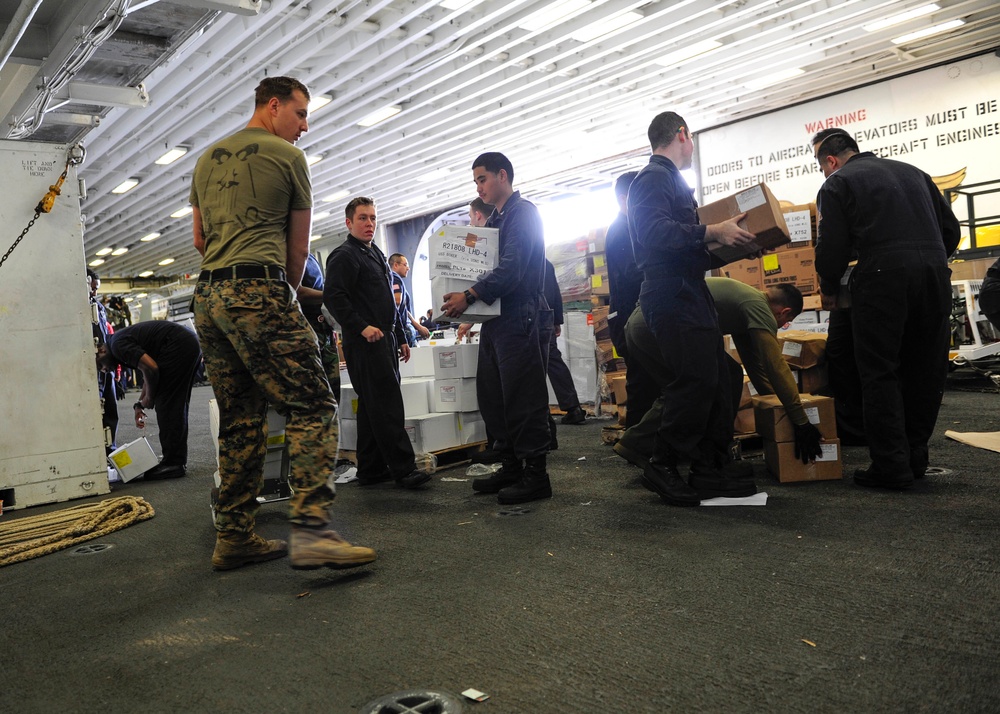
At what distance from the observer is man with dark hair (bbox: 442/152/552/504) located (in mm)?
3012

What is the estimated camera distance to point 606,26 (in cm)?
770

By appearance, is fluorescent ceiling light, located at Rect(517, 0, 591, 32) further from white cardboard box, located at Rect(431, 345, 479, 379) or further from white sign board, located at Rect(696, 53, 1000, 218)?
white cardboard box, located at Rect(431, 345, 479, 379)

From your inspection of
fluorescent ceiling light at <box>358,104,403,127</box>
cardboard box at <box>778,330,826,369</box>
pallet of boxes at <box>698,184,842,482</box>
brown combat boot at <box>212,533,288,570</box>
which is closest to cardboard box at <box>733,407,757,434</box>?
pallet of boxes at <box>698,184,842,482</box>

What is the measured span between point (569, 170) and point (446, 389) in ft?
35.1

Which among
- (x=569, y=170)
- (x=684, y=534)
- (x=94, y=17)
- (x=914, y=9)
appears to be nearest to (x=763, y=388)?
(x=684, y=534)

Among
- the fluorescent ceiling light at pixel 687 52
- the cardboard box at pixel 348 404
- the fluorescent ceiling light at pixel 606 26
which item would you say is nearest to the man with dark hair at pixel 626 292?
the cardboard box at pixel 348 404

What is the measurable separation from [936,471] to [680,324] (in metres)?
1.37

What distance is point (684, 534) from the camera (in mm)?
2346

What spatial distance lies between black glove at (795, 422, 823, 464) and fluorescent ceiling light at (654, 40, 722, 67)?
667cm

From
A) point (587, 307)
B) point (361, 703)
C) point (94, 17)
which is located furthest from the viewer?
point (587, 307)

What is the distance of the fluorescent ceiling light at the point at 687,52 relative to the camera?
8406mm

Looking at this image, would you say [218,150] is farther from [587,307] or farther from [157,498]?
[587,307]

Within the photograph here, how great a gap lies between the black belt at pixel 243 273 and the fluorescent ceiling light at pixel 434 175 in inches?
474

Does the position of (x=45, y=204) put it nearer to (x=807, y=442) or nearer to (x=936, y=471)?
(x=807, y=442)
